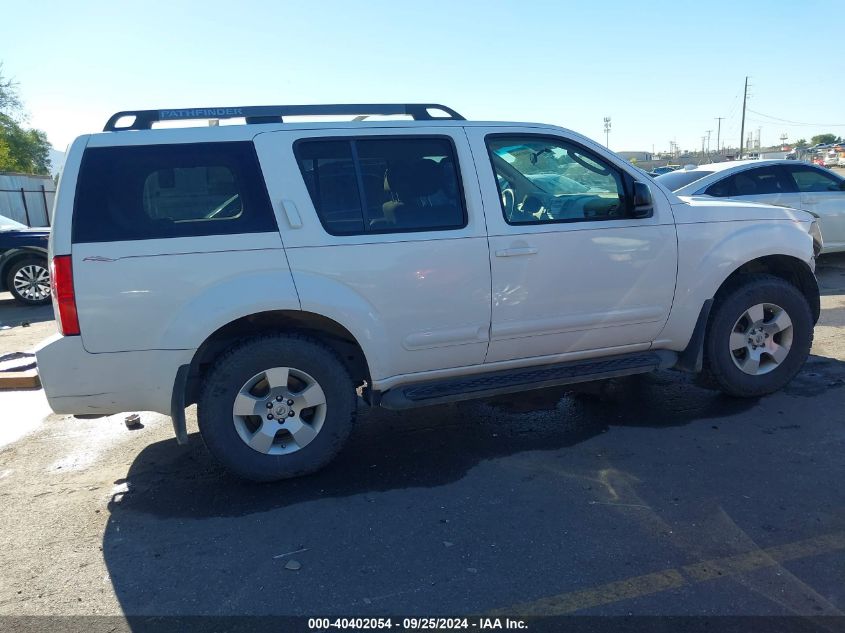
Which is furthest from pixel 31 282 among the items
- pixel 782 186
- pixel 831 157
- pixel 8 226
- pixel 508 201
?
pixel 831 157

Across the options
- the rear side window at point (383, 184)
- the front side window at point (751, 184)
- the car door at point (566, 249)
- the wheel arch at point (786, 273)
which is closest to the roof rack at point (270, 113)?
the rear side window at point (383, 184)

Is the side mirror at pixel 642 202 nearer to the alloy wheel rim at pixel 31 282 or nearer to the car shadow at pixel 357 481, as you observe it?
the car shadow at pixel 357 481

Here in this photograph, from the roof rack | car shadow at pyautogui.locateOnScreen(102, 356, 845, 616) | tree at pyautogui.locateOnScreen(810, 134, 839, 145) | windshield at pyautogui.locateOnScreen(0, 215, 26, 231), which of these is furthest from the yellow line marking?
tree at pyautogui.locateOnScreen(810, 134, 839, 145)

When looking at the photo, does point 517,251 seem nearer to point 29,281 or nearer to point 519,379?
point 519,379

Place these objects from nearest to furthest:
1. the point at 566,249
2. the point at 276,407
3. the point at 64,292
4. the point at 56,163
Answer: the point at 64,292 → the point at 276,407 → the point at 566,249 → the point at 56,163

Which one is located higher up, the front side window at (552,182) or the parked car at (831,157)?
the front side window at (552,182)

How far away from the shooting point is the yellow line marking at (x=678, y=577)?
258cm

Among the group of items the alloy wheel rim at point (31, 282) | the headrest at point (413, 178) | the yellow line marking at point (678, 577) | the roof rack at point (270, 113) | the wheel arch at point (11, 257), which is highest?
the roof rack at point (270, 113)

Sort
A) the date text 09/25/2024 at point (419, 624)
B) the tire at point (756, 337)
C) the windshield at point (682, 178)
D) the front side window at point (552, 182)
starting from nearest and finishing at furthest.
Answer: the date text 09/25/2024 at point (419, 624) → the front side window at point (552, 182) → the tire at point (756, 337) → the windshield at point (682, 178)

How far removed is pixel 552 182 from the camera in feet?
14.0

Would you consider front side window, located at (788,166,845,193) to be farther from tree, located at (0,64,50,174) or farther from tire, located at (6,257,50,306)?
tree, located at (0,64,50,174)

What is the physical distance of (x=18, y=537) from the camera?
3.28 m

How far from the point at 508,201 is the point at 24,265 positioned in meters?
9.41

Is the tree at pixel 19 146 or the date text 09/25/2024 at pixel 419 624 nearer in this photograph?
the date text 09/25/2024 at pixel 419 624
